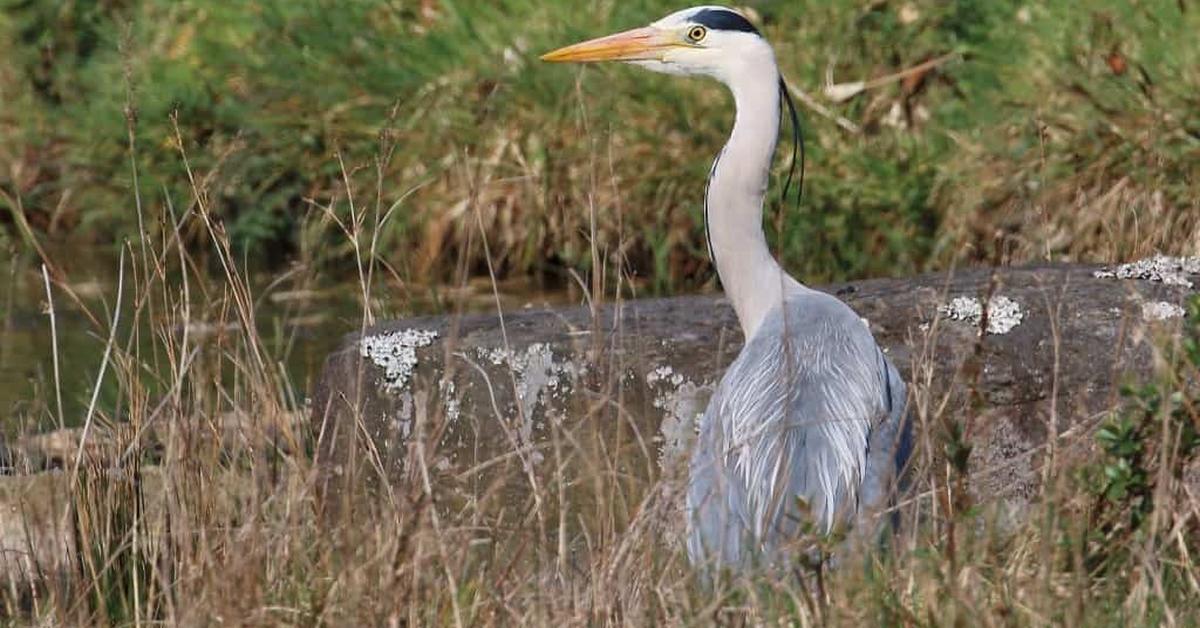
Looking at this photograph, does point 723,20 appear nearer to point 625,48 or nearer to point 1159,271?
point 625,48

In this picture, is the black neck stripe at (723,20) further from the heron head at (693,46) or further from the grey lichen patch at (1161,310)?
the grey lichen patch at (1161,310)

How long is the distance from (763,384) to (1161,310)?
0.96m

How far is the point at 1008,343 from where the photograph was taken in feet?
15.0

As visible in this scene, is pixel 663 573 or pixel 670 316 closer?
pixel 663 573

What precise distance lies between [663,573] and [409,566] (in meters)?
0.47

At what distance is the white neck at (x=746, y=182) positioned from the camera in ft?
15.8

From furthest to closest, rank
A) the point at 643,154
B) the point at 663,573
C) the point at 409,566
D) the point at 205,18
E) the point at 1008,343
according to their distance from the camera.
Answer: the point at 205,18 < the point at 643,154 < the point at 1008,343 < the point at 663,573 < the point at 409,566

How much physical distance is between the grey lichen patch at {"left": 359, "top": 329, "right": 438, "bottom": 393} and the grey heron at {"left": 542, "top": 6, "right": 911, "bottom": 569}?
732 millimetres

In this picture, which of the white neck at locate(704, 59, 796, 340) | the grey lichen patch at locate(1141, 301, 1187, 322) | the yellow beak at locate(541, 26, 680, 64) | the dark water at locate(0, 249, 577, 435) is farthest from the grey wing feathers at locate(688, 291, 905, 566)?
the dark water at locate(0, 249, 577, 435)

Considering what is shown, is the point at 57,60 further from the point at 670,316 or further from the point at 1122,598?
the point at 1122,598

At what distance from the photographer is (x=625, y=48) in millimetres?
5074

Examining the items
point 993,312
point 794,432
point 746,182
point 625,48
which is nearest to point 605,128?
point 625,48

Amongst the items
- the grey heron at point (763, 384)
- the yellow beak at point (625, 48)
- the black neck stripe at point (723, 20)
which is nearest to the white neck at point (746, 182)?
the grey heron at point (763, 384)

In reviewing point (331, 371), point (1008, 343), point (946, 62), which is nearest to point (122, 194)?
point (946, 62)
